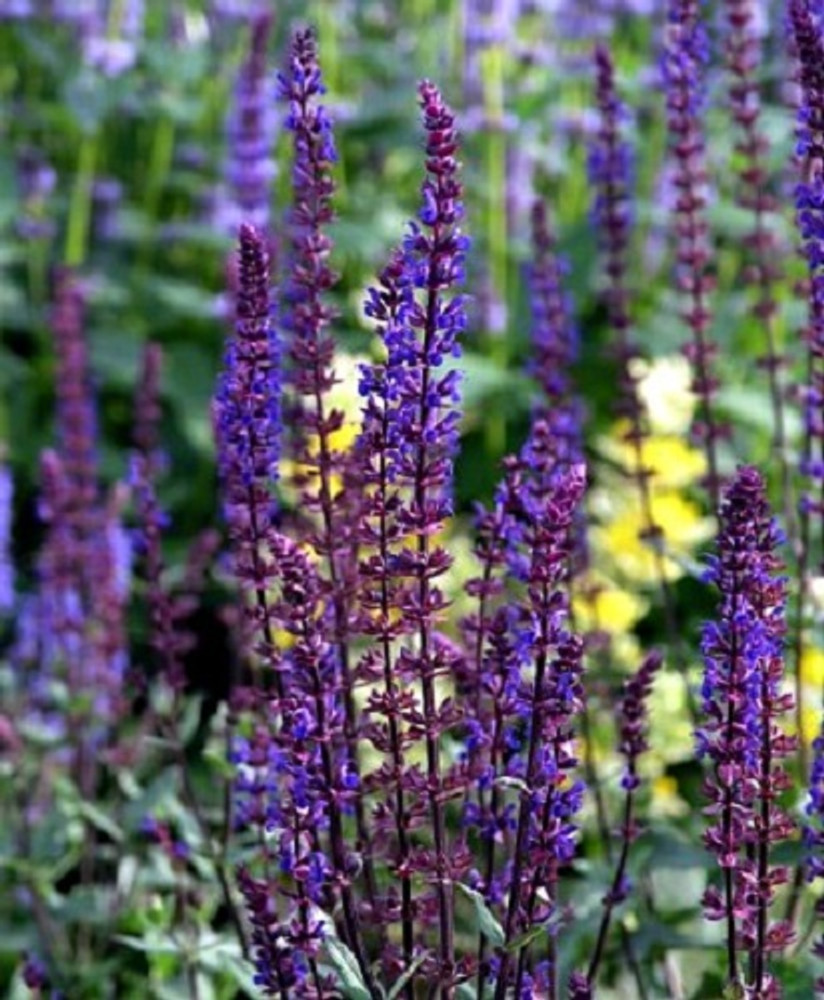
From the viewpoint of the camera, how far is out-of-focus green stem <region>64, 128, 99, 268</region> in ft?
23.3

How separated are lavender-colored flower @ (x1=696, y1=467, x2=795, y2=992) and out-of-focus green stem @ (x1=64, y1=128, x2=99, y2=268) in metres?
4.92

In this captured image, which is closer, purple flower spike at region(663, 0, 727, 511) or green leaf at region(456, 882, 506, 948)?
green leaf at region(456, 882, 506, 948)

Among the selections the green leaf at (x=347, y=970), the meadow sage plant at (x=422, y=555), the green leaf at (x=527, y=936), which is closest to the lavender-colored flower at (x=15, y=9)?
the meadow sage plant at (x=422, y=555)

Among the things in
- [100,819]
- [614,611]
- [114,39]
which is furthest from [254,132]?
→ [114,39]

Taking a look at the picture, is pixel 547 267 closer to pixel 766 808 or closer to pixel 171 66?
pixel 766 808

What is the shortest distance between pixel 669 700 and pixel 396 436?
2430mm

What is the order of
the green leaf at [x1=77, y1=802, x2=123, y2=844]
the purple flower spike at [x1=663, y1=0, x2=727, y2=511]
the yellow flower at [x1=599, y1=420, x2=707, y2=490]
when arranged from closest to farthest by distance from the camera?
the purple flower spike at [x1=663, y1=0, x2=727, y2=511], the green leaf at [x1=77, y1=802, x2=123, y2=844], the yellow flower at [x1=599, y1=420, x2=707, y2=490]

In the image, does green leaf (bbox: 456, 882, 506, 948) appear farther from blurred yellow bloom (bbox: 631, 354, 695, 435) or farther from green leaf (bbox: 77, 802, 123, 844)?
blurred yellow bloom (bbox: 631, 354, 695, 435)

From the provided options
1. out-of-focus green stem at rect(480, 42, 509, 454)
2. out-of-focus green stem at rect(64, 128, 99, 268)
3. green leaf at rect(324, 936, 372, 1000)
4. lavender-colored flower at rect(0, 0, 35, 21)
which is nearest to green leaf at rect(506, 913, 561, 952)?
green leaf at rect(324, 936, 372, 1000)

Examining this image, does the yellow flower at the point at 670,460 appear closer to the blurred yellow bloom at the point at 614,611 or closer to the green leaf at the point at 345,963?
the blurred yellow bloom at the point at 614,611

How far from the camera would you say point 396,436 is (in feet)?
7.44

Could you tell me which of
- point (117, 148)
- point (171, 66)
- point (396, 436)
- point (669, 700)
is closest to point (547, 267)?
point (669, 700)

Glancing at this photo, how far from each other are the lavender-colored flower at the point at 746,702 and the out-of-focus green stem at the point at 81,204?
16.1 feet

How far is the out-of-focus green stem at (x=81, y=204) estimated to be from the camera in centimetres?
711
